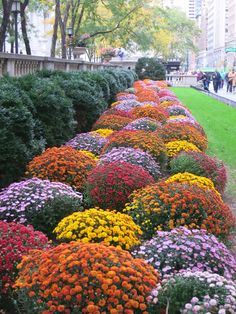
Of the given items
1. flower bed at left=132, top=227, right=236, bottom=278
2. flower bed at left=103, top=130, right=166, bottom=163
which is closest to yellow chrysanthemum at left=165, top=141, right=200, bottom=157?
flower bed at left=103, top=130, right=166, bottom=163

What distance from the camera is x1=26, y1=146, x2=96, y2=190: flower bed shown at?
7.58 meters

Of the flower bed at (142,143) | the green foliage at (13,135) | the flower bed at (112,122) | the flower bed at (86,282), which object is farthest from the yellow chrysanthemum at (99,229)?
the flower bed at (112,122)

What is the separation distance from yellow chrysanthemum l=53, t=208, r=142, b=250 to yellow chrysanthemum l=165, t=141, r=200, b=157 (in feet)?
16.1

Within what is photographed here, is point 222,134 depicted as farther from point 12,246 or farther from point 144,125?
point 12,246

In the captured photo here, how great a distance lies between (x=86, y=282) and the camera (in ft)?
11.7

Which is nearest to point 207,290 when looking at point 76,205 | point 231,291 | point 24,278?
point 231,291

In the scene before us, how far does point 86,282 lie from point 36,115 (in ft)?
20.7

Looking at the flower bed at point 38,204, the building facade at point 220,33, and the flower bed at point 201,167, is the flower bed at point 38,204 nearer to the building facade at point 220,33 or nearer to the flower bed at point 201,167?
the flower bed at point 201,167

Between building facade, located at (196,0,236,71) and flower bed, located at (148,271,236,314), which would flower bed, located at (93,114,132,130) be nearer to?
flower bed, located at (148,271,236,314)

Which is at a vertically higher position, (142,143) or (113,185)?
(142,143)

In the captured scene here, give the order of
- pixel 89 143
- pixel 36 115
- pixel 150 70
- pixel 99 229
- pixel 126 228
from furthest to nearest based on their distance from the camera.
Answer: pixel 150 70 < pixel 89 143 < pixel 36 115 < pixel 126 228 < pixel 99 229

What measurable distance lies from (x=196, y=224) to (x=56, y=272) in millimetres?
2423

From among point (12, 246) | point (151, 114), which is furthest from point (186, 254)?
point (151, 114)

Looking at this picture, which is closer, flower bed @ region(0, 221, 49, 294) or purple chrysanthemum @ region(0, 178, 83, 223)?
flower bed @ region(0, 221, 49, 294)
